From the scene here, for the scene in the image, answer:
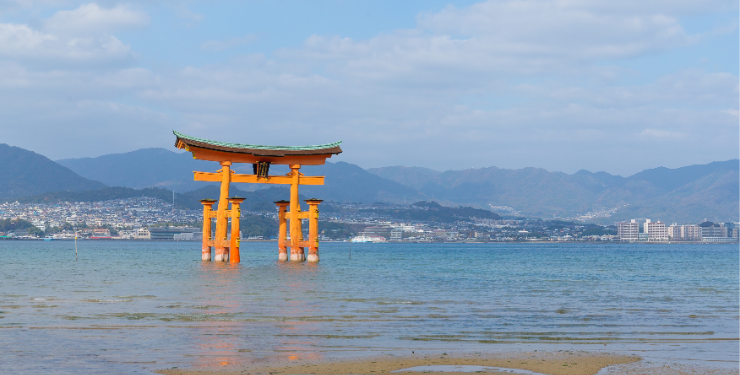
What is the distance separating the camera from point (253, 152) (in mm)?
46906

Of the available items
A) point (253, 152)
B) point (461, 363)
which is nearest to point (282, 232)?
point (253, 152)

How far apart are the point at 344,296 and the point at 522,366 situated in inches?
502

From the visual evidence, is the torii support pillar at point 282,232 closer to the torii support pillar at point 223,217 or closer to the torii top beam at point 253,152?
the torii top beam at point 253,152

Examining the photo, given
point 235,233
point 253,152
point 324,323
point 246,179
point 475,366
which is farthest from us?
point 246,179

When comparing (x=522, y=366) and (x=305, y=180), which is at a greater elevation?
(x=305, y=180)

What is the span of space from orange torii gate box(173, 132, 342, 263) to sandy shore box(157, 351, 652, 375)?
3397 centimetres

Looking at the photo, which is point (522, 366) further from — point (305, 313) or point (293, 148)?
point (293, 148)

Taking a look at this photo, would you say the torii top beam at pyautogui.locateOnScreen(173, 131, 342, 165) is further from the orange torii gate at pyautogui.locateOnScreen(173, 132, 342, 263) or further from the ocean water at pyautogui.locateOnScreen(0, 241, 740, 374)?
the ocean water at pyautogui.locateOnScreen(0, 241, 740, 374)

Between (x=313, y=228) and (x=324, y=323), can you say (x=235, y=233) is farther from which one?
(x=324, y=323)

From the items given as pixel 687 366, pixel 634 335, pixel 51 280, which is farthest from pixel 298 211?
pixel 687 366

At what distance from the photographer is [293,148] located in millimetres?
48188

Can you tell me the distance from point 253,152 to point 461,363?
37.1 meters

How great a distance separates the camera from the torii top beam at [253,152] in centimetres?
4494

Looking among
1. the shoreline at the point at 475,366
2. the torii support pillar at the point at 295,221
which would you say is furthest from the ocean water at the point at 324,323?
the torii support pillar at the point at 295,221
